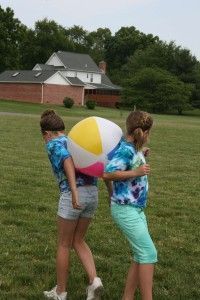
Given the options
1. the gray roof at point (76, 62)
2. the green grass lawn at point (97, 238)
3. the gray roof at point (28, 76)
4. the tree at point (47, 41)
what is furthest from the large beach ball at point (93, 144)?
the tree at point (47, 41)

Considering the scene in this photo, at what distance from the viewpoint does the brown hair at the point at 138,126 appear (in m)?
4.49

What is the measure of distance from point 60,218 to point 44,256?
5.25 ft

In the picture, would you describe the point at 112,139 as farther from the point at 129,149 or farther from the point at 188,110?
the point at 188,110

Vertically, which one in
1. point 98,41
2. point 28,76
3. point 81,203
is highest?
point 98,41

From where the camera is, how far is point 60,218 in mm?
4969

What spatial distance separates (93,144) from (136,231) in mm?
807

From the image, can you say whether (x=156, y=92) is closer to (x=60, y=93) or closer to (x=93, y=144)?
(x=60, y=93)

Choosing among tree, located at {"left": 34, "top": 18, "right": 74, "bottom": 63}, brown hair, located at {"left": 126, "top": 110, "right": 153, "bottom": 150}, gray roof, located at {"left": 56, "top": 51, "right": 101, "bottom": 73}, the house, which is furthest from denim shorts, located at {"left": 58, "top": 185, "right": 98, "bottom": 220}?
tree, located at {"left": 34, "top": 18, "right": 74, "bottom": 63}

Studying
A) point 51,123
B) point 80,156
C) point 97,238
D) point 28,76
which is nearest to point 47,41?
point 28,76

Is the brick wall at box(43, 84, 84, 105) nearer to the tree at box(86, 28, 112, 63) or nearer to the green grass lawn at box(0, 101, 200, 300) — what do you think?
the tree at box(86, 28, 112, 63)

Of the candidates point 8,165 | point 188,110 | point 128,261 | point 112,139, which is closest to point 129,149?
point 112,139

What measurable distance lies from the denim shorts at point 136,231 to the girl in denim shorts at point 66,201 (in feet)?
1.39

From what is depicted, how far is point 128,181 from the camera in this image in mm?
4555

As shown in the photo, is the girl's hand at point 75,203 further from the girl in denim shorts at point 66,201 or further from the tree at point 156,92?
the tree at point 156,92
